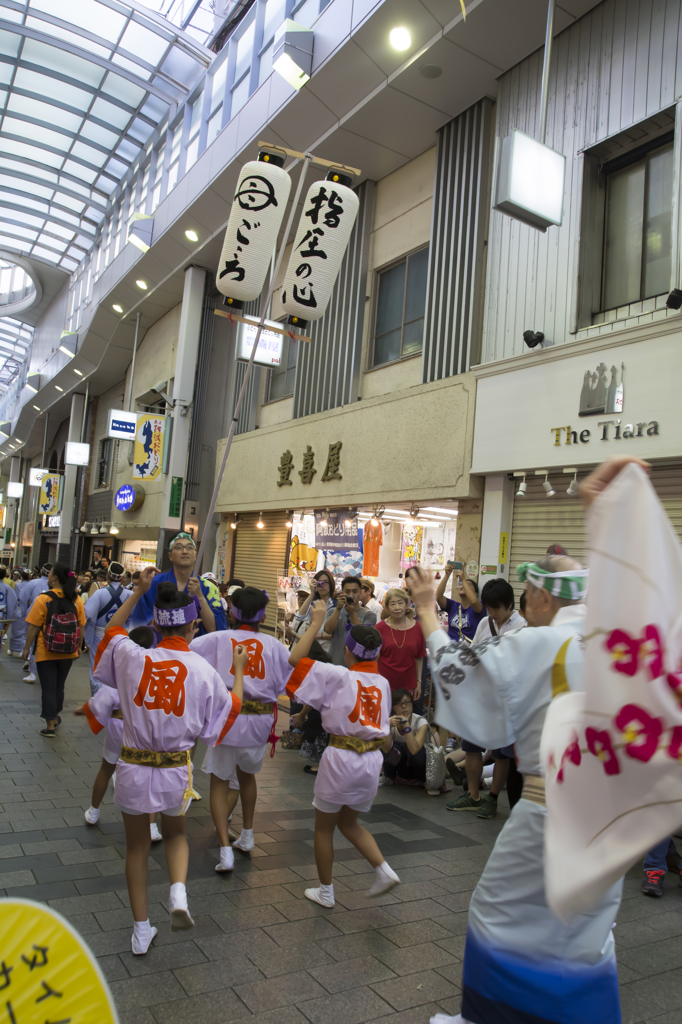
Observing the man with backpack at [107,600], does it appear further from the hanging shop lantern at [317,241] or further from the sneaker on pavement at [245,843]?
the hanging shop lantern at [317,241]

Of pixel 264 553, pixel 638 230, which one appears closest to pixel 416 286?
pixel 638 230

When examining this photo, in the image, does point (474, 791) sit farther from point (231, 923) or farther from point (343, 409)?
point (343, 409)

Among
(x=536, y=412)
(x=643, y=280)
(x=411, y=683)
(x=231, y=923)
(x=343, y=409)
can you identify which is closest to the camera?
(x=231, y=923)

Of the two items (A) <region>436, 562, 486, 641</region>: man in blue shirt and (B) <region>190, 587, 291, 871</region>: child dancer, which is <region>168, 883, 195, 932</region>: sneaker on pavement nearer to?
(B) <region>190, 587, 291, 871</region>: child dancer

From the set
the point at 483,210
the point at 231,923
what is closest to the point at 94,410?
the point at 483,210

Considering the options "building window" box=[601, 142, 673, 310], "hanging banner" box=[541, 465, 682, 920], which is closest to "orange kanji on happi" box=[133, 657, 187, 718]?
"hanging banner" box=[541, 465, 682, 920]

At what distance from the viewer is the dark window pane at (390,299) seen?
38.6 feet

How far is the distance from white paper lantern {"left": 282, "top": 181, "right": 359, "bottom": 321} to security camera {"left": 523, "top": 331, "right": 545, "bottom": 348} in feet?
8.83

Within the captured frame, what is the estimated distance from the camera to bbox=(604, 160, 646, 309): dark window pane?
782 cm

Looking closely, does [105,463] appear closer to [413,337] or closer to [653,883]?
[413,337]

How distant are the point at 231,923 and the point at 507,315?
7610 millimetres

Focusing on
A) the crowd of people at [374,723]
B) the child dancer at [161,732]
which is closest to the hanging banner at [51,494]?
the crowd of people at [374,723]

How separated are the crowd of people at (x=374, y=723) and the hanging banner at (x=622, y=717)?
0.25 m

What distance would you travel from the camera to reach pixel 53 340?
104 feet
